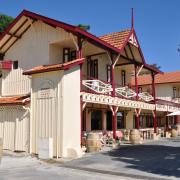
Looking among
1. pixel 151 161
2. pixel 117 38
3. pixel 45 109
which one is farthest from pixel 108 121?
pixel 151 161

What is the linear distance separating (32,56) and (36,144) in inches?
273

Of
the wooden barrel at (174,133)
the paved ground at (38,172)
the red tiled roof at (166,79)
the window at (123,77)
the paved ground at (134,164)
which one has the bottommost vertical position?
the paved ground at (38,172)

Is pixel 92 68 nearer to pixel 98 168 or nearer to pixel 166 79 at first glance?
pixel 98 168

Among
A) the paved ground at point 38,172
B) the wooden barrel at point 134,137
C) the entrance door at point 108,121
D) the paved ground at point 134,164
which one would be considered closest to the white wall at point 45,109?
the paved ground at point 38,172

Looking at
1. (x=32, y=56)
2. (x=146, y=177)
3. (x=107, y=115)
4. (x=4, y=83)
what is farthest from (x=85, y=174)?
(x=107, y=115)

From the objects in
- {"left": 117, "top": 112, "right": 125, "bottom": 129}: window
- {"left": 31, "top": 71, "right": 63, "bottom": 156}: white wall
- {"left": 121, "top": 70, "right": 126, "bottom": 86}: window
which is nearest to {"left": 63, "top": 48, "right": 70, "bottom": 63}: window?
{"left": 31, "top": 71, "right": 63, "bottom": 156}: white wall

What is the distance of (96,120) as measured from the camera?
2412cm

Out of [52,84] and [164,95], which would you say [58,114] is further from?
[164,95]

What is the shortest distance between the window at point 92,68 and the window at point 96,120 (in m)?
2.75

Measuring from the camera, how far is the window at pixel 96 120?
934 inches

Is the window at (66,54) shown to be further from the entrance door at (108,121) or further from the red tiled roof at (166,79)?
the red tiled roof at (166,79)

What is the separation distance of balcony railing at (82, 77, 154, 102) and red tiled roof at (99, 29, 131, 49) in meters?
2.77

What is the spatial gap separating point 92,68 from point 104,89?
354 cm

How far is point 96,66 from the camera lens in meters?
23.3
